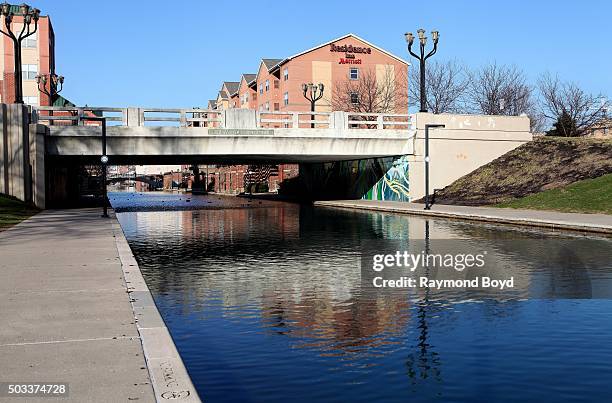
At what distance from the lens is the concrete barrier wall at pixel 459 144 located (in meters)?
46.5

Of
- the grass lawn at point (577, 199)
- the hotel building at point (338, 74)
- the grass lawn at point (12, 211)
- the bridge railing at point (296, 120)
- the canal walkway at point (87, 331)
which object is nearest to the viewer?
the canal walkway at point (87, 331)

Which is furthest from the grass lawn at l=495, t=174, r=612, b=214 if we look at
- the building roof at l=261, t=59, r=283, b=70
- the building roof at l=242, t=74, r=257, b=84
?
the building roof at l=242, t=74, r=257, b=84

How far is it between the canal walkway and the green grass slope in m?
30.3

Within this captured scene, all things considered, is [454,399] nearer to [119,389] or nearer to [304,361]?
[304,361]

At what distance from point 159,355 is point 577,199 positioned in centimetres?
3082

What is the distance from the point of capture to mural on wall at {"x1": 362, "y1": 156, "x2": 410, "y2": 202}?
47.4m

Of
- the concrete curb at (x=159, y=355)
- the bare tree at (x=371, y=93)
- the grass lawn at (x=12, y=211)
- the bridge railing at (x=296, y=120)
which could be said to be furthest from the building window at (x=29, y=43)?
the concrete curb at (x=159, y=355)

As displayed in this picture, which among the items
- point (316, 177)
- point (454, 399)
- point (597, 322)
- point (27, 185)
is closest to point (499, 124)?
point (316, 177)

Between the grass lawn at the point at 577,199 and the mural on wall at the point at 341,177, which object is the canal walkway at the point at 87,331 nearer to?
the grass lawn at the point at 577,199

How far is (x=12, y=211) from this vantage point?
1264 inches

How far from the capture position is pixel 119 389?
5.64 metres

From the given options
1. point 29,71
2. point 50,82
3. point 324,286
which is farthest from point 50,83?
point 324,286

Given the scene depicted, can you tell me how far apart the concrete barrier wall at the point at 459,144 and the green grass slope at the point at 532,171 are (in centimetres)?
68

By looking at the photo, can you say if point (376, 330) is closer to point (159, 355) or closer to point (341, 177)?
point (159, 355)
